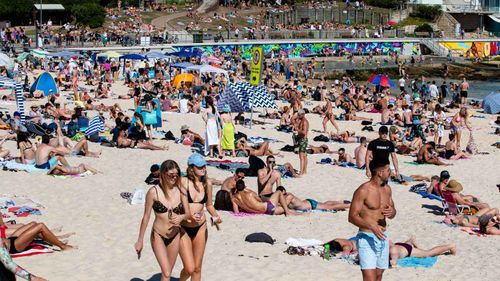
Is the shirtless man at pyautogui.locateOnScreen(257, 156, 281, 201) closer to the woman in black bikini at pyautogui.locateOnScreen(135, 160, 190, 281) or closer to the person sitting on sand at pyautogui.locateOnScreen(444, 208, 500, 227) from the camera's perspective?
the person sitting on sand at pyautogui.locateOnScreen(444, 208, 500, 227)

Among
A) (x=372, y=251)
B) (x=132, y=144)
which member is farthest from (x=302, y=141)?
(x=372, y=251)

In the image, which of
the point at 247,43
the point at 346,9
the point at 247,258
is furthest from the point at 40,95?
the point at 346,9

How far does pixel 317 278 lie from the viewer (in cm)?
910

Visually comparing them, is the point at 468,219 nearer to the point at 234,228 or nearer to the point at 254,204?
the point at 254,204

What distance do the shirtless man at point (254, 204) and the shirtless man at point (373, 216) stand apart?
481 centimetres

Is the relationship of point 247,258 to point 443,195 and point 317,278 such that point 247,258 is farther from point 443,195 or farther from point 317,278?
point 443,195

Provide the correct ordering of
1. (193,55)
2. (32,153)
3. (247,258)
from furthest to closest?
(193,55) → (32,153) → (247,258)

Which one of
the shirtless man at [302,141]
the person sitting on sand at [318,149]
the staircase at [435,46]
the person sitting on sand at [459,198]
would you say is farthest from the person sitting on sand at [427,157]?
the staircase at [435,46]

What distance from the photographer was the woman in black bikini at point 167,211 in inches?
282

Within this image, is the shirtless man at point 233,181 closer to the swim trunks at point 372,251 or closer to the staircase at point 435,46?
the swim trunks at point 372,251

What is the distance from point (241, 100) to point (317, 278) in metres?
11.8

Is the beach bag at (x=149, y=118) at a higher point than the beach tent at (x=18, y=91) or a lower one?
lower

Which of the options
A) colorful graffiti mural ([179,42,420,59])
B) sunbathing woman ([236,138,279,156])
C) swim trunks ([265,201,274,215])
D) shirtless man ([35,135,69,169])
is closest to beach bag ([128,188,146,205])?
swim trunks ([265,201,274,215])

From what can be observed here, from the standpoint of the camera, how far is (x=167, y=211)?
282 inches
